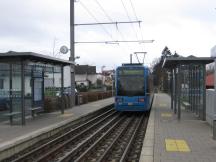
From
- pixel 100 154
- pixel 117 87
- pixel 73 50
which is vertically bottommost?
pixel 100 154

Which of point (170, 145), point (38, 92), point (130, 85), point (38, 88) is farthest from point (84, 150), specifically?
point (130, 85)

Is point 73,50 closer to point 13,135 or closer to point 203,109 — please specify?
point 203,109

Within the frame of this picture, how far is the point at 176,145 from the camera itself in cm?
1289

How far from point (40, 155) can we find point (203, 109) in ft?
32.1

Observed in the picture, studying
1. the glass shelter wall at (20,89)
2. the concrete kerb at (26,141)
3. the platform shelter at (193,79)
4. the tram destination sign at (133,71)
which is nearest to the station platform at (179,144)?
the platform shelter at (193,79)

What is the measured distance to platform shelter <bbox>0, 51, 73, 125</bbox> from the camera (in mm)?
18312

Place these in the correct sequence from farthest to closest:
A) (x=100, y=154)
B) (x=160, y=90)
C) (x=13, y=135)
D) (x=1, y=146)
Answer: (x=160, y=90) → (x=13, y=135) → (x=100, y=154) → (x=1, y=146)

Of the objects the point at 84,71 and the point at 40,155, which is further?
the point at 84,71

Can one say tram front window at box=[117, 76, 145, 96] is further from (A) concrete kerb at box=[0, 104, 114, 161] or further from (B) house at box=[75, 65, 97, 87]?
(B) house at box=[75, 65, 97, 87]

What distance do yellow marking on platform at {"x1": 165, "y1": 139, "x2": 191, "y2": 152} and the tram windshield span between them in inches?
532

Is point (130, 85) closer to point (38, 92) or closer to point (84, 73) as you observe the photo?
point (38, 92)

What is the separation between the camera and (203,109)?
20688mm

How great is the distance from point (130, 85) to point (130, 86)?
0.19 ft

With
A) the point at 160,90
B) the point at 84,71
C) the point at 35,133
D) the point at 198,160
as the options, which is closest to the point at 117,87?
the point at 35,133
